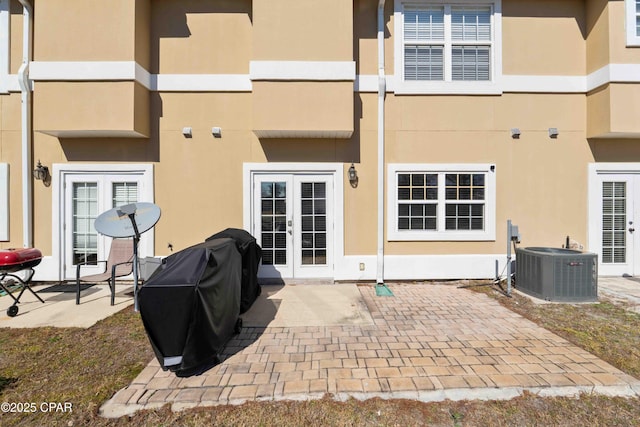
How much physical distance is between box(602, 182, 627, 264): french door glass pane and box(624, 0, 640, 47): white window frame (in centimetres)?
283

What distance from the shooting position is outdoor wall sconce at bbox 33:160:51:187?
5.85 meters

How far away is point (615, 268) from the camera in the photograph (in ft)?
20.5

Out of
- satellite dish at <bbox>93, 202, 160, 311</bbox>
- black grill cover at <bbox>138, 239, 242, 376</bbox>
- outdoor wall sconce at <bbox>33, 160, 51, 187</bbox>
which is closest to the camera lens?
black grill cover at <bbox>138, 239, 242, 376</bbox>

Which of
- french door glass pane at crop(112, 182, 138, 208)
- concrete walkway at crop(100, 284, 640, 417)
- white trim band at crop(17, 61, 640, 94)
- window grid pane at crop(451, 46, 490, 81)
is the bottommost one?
concrete walkway at crop(100, 284, 640, 417)

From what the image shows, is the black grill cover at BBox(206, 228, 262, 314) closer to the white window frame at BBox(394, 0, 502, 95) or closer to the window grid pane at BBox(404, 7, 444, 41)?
the white window frame at BBox(394, 0, 502, 95)

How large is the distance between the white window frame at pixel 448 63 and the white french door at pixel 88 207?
6022 millimetres

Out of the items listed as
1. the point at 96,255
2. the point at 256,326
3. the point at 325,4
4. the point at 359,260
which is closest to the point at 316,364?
the point at 256,326

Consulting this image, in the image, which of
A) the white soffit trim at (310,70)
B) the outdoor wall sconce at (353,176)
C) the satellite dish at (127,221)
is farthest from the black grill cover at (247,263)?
the white soffit trim at (310,70)

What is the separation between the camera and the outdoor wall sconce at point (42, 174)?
5848 millimetres

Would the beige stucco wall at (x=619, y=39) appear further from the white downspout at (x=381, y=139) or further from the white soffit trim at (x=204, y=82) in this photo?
the white soffit trim at (x=204, y=82)

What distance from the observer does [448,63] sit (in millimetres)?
6117

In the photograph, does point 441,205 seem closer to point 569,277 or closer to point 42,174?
point 569,277

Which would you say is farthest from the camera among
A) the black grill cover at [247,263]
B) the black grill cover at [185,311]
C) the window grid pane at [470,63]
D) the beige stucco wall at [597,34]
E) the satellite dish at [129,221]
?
the window grid pane at [470,63]

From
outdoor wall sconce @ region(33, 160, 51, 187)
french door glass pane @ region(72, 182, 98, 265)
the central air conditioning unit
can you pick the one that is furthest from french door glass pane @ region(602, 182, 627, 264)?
outdoor wall sconce @ region(33, 160, 51, 187)
